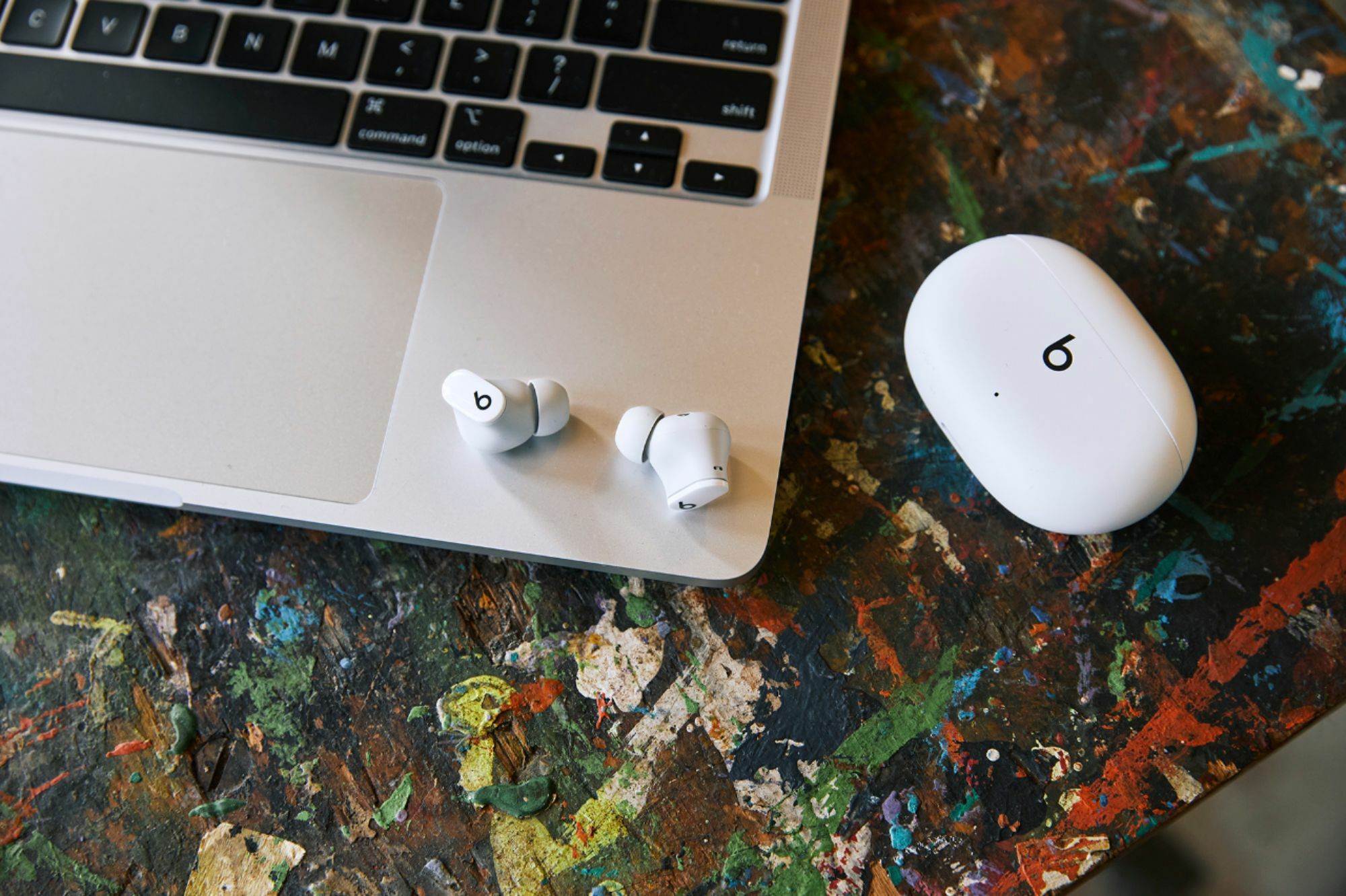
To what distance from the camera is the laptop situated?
18.8 inches

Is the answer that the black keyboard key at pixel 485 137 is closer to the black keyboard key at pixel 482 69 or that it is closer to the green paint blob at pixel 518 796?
the black keyboard key at pixel 482 69

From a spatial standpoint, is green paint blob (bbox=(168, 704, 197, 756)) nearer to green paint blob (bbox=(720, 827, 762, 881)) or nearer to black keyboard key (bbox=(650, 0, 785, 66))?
green paint blob (bbox=(720, 827, 762, 881))

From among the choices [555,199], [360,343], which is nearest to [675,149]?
[555,199]

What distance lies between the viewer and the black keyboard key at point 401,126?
0.53 meters

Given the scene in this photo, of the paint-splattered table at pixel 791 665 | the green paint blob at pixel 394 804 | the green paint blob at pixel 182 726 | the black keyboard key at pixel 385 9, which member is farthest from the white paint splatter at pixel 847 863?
the black keyboard key at pixel 385 9

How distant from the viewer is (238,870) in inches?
18.1

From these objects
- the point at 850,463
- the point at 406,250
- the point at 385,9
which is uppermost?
the point at 385,9

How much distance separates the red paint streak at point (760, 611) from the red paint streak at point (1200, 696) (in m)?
0.18

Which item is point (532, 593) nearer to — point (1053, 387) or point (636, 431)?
point (636, 431)

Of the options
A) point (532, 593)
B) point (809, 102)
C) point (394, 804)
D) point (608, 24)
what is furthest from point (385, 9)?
point (394, 804)

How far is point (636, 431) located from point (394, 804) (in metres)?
0.25

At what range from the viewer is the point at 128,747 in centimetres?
48

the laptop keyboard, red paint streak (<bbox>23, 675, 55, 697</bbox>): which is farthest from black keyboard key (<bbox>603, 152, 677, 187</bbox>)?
red paint streak (<bbox>23, 675, 55, 697</bbox>)

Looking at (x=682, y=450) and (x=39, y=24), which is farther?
(x=39, y=24)
